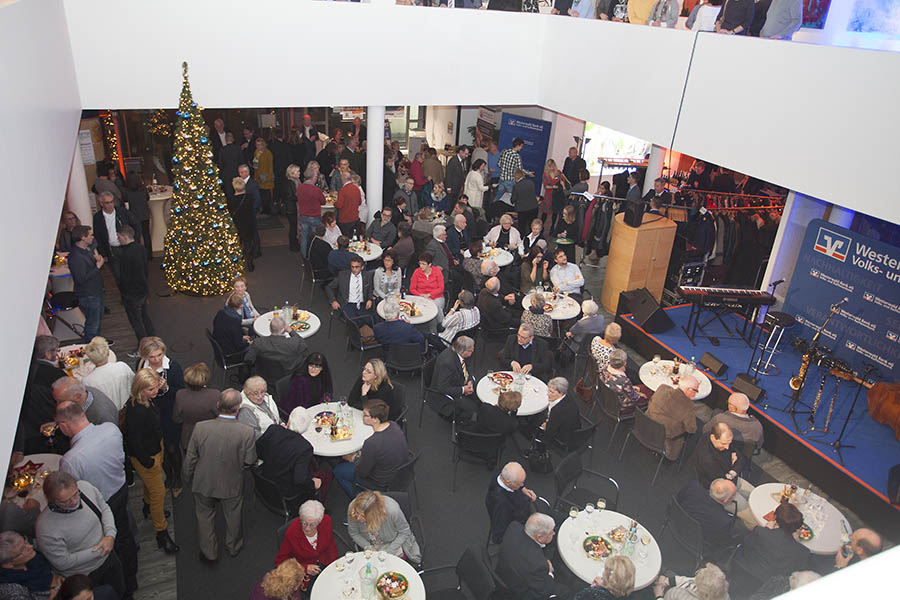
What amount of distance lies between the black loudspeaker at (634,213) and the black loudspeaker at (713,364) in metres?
2.59

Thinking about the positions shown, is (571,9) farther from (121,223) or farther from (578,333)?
(121,223)

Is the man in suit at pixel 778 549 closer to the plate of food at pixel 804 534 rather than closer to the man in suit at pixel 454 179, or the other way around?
the plate of food at pixel 804 534

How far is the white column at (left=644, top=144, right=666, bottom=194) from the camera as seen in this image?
11454mm

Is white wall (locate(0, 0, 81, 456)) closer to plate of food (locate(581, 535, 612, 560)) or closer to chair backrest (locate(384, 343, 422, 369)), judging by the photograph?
chair backrest (locate(384, 343, 422, 369))

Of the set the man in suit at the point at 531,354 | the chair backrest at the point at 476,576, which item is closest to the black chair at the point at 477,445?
the man in suit at the point at 531,354

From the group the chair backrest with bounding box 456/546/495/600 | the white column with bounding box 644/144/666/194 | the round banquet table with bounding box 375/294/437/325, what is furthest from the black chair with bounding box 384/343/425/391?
the white column with bounding box 644/144/666/194

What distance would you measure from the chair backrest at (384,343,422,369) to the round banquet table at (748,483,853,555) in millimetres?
3818

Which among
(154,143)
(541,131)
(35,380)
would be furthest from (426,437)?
(154,143)

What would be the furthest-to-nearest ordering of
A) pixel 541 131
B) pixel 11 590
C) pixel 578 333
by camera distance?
pixel 541 131, pixel 578 333, pixel 11 590

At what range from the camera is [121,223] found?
962 centimetres

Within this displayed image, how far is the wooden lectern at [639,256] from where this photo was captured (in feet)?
33.3

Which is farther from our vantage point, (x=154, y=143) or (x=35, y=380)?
(x=154, y=143)

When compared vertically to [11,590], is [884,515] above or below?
below

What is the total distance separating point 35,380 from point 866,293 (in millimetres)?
9928
